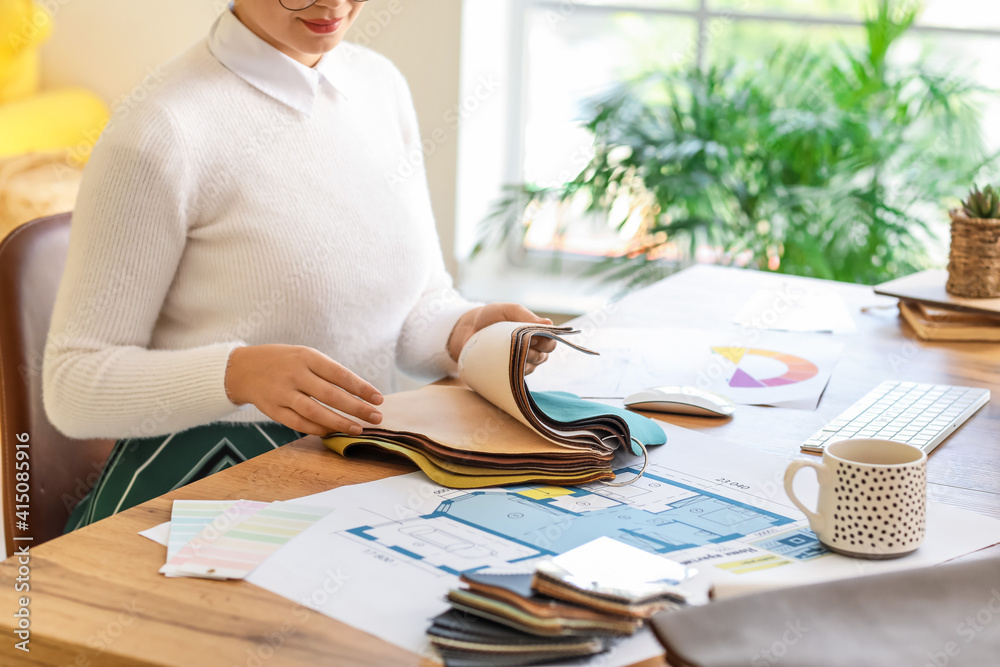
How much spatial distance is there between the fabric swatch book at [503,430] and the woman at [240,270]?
0.04 metres

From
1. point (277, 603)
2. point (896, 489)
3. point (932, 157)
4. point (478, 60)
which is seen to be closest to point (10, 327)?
point (277, 603)

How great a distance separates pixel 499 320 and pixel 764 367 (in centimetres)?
33

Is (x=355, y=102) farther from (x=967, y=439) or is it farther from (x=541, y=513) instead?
(x=967, y=439)

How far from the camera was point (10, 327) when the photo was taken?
1098 mm

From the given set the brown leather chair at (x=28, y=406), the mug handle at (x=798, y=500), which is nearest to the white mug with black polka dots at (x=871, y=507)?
the mug handle at (x=798, y=500)

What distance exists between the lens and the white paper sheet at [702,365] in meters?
1.03

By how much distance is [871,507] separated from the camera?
2.08 ft

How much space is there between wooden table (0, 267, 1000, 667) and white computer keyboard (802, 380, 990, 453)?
0.01 metres

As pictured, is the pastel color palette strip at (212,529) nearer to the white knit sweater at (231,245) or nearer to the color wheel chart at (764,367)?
the white knit sweater at (231,245)

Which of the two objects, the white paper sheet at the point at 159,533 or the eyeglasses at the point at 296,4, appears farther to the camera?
the eyeglasses at the point at 296,4

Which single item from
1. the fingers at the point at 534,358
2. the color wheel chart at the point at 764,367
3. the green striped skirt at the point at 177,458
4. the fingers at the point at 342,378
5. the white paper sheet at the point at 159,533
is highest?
the fingers at the point at 342,378

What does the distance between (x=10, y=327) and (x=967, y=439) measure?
3.50 ft

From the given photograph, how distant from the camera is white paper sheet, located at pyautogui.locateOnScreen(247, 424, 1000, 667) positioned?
0.57m

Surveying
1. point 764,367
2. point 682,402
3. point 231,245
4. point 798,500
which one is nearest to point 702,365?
point 764,367
